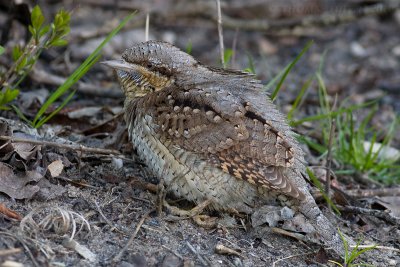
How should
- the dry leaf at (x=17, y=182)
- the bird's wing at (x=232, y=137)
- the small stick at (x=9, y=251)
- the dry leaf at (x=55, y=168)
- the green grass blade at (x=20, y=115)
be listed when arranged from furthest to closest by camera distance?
the green grass blade at (x=20, y=115) < the dry leaf at (x=55, y=168) < the bird's wing at (x=232, y=137) < the dry leaf at (x=17, y=182) < the small stick at (x=9, y=251)

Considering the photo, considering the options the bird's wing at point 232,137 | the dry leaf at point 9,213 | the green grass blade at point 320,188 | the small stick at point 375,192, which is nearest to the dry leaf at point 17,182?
the dry leaf at point 9,213

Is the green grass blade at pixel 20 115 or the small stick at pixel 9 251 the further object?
the green grass blade at pixel 20 115

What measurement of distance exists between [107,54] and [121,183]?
10.4ft

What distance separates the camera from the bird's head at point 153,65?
4480 millimetres

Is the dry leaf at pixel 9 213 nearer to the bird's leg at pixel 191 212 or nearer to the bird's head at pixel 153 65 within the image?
the bird's leg at pixel 191 212

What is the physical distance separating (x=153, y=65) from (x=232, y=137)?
824 mm

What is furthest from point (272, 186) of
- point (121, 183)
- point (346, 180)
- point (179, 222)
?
point (346, 180)

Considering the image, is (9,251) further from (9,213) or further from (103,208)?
(103,208)

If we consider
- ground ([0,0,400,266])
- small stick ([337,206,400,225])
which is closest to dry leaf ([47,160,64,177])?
ground ([0,0,400,266])

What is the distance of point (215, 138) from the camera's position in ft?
13.5

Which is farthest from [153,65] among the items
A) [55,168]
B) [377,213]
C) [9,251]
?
[377,213]

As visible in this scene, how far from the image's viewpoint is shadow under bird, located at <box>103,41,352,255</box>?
407cm

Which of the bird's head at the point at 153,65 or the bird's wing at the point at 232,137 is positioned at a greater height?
the bird's head at the point at 153,65

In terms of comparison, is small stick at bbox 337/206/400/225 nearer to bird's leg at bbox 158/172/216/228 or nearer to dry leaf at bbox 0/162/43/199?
bird's leg at bbox 158/172/216/228
